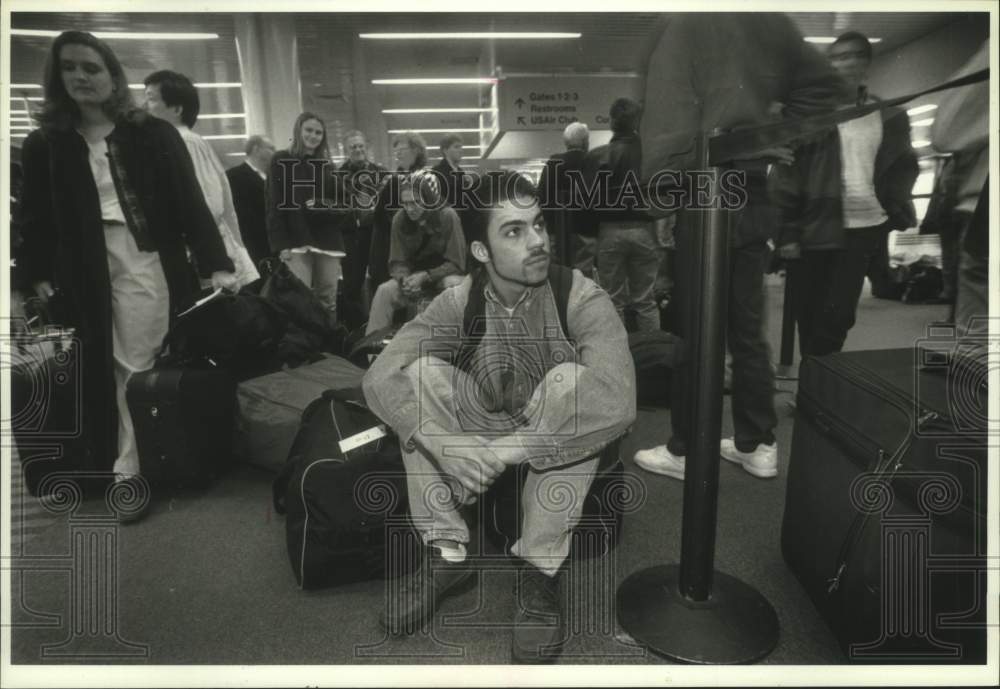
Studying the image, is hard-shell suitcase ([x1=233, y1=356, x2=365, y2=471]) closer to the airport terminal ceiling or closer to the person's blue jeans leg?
the airport terminal ceiling

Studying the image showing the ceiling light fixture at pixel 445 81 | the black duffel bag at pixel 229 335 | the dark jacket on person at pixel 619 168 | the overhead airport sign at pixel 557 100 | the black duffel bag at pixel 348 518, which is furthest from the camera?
the overhead airport sign at pixel 557 100

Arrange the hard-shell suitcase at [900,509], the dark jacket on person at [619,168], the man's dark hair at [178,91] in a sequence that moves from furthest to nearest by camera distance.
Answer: the dark jacket on person at [619,168] → the man's dark hair at [178,91] → the hard-shell suitcase at [900,509]

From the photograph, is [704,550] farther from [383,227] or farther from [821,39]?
[383,227]

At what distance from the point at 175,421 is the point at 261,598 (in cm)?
59

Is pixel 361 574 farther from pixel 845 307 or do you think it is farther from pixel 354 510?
pixel 845 307

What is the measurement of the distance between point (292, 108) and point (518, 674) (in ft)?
6.82

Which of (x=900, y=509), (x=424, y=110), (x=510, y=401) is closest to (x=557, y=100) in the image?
(x=424, y=110)

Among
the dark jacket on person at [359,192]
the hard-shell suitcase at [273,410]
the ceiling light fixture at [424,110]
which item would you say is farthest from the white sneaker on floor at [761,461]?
the ceiling light fixture at [424,110]

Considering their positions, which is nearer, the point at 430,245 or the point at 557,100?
the point at 430,245

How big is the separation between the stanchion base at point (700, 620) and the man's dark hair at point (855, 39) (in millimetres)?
1084

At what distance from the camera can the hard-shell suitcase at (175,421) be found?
153cm

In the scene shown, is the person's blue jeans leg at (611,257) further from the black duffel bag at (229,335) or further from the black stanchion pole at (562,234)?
the black duffel bag at (229,335)

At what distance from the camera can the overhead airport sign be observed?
248 cm

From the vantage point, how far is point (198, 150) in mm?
1609
